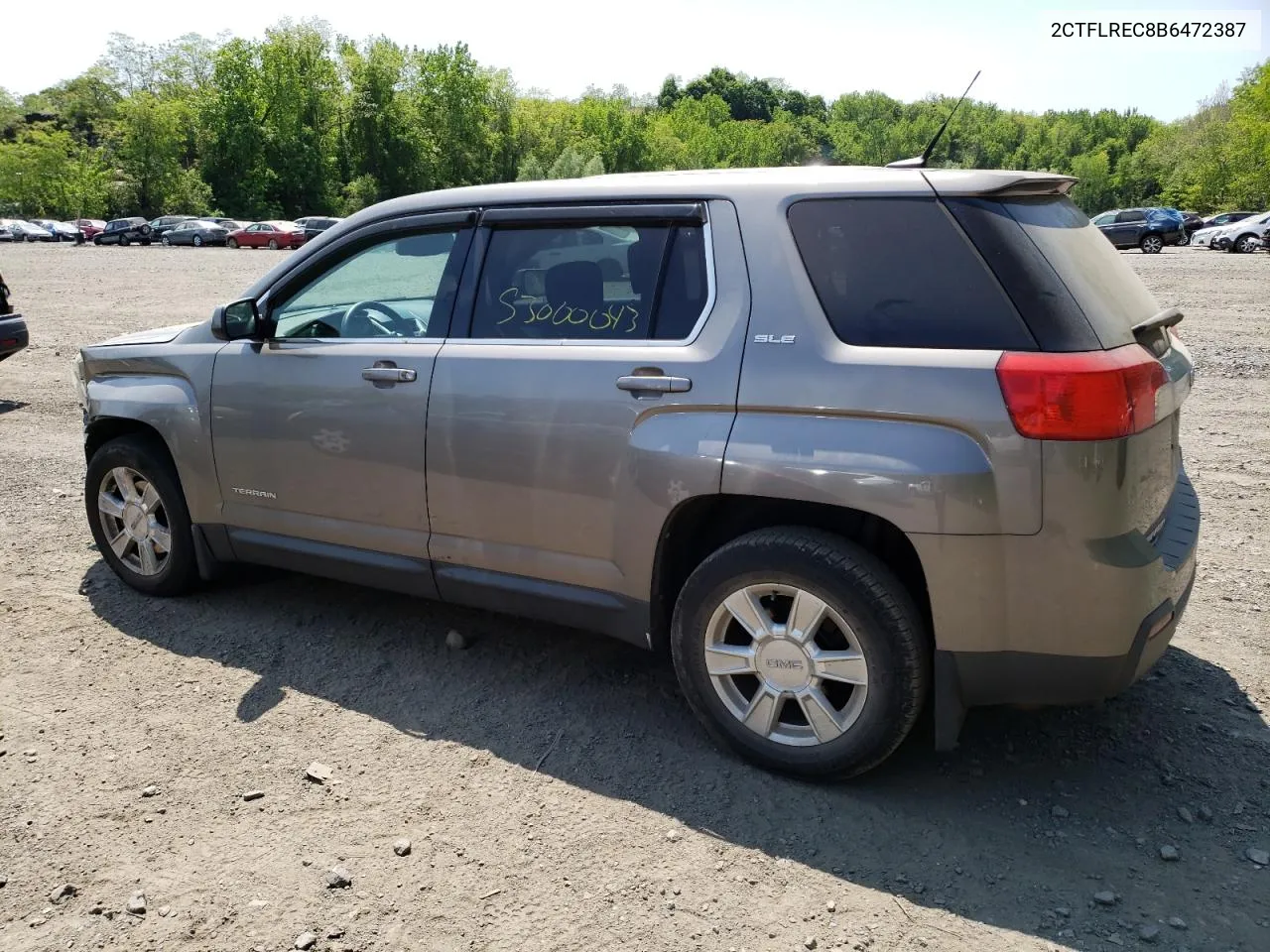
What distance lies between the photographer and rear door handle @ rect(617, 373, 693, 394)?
347 centimetres

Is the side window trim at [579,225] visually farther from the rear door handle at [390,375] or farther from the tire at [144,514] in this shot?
the tire at [144,514]

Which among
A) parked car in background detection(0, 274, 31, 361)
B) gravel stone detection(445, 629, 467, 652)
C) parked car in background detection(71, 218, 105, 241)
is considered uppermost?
parked car in background detection(71, 218, 105, 241)

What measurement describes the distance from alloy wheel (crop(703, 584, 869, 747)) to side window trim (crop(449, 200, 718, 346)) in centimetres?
Result: 94

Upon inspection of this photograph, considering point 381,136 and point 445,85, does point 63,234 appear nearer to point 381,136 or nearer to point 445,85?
point 381,136

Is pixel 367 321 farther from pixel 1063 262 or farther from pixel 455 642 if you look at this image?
pixel 1063 262

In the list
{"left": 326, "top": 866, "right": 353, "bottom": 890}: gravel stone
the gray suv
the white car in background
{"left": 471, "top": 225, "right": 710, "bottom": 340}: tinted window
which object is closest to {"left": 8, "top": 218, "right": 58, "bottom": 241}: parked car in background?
the white car in background

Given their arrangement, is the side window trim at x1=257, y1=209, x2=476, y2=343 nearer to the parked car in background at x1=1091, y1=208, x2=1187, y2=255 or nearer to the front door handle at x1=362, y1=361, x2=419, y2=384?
the front door handle at x1=362, y1=361, x2=419, y2=384

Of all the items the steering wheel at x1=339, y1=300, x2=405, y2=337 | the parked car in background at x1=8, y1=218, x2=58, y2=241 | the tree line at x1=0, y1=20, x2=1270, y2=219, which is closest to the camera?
the steering wheel at x1=339, y1=300, x2=405, y2=337

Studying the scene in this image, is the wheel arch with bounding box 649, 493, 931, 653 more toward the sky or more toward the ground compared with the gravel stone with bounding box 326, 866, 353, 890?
more toward the sky

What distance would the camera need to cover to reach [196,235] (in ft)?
175

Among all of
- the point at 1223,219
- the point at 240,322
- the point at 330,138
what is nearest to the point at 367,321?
the point at 240,322

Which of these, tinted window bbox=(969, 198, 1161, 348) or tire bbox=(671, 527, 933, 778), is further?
tire bbox=(671, 527, 933, 778)

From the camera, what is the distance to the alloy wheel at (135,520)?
5086 millimetres

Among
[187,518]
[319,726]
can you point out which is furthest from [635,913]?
[187,518]
